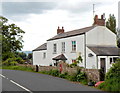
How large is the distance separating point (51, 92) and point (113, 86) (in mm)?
3657

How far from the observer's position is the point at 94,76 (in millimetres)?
16734

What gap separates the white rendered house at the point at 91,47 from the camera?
1145 inches

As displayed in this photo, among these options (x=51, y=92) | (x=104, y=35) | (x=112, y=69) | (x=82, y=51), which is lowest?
(x=51, y=92)

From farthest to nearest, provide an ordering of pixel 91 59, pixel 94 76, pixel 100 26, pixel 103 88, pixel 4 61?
1. pixel 4 61
2. pixel 100 26
3. pixel 91 59
4. pixel 94 76
5. pixel 103 88

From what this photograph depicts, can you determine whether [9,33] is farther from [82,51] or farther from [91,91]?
[91,91]

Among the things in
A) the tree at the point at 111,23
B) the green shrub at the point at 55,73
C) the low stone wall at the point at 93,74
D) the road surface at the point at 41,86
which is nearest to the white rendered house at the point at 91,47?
the green shrub at the point at 55,73

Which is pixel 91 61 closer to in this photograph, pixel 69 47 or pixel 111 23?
pixel 69 47

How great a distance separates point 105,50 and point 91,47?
6.55 feet

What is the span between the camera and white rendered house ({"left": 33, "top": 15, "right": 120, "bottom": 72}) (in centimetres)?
2909

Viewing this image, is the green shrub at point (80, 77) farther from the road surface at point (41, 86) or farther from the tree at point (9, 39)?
the tree at point (9, 39)

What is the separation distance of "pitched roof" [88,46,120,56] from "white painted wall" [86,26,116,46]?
0.76m

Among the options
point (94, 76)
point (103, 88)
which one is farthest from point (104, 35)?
point (103, 88)

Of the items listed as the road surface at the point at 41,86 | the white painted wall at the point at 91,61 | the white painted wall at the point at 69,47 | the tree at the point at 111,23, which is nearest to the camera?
A: the road surface at the point at 41,86

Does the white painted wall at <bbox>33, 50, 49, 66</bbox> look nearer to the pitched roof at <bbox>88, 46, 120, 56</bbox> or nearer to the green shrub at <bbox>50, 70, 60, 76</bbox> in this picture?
the pitched roof at <bbox>88, 46, 120, 56</bbox>
